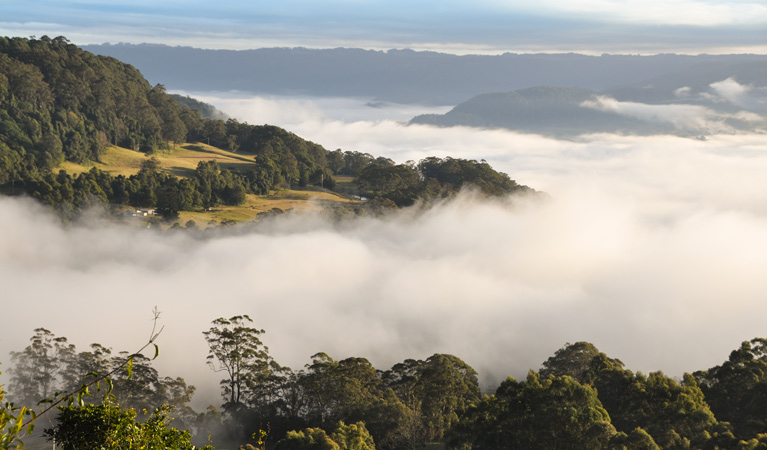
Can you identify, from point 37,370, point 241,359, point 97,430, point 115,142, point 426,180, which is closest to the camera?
point 97,430

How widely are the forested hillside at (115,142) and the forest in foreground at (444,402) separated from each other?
44.5 m

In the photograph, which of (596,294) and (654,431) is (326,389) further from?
(596,294)

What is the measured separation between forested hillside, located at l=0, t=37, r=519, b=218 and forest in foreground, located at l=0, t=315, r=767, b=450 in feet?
146

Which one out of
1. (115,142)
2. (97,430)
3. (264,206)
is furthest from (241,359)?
(115,142)

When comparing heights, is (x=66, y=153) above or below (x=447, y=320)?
above

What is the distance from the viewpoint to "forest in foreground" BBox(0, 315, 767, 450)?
31.4m

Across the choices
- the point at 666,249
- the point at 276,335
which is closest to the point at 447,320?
the point at 276,335

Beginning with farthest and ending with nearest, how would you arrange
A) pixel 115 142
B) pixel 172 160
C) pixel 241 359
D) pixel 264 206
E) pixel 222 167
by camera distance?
pixel 222 167, pixel 115 142, pixel 172 160, pixel 264 206, pixel 241 359

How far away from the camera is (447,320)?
88.4m

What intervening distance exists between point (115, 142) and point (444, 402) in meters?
86.6

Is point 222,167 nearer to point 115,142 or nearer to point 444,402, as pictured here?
point 115,142

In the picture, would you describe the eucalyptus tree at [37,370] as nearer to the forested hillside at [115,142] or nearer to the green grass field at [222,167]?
the green grass field at [222,167]

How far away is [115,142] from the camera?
4545 inches

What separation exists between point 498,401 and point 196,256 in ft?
198
